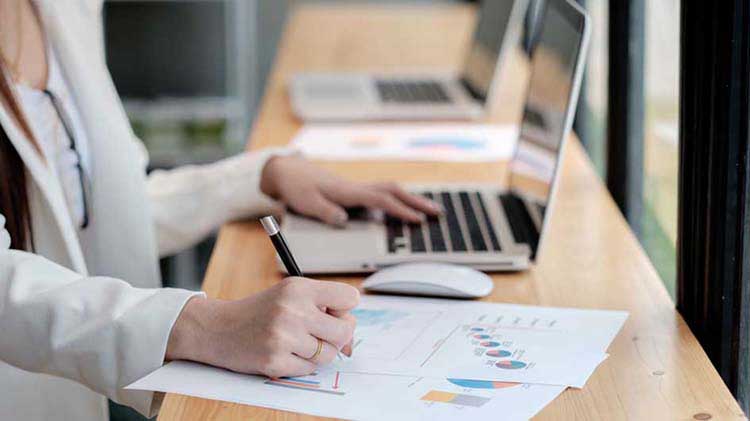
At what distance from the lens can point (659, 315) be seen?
44.8 inches

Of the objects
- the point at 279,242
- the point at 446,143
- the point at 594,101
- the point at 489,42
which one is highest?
the point at 279,242

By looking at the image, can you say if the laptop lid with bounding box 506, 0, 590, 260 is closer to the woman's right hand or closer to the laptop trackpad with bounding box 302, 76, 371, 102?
the woman's right hand

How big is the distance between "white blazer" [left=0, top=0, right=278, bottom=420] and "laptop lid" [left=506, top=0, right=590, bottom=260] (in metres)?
0.35

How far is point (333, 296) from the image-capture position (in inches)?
38.7

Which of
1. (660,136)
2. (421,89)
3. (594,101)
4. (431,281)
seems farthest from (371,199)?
(594,101)

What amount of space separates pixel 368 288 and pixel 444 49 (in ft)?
5.51

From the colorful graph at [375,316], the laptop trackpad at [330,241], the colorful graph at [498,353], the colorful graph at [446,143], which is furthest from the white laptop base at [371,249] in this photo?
the colorful graph at [446,143]

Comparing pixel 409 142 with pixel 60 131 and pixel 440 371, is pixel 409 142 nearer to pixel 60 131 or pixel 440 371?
pixel 60 131

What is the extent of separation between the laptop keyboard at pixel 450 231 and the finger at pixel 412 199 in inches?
0.5

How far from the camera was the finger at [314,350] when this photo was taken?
96 centimetres

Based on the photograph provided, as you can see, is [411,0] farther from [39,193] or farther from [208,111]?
[39,193]

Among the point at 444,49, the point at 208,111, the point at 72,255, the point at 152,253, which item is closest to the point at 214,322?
the point at 72,255

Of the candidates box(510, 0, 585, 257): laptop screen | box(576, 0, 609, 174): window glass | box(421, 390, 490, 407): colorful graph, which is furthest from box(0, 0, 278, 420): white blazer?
box(576, 0, 609, 174): window glass

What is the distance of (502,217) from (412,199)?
115 mm
